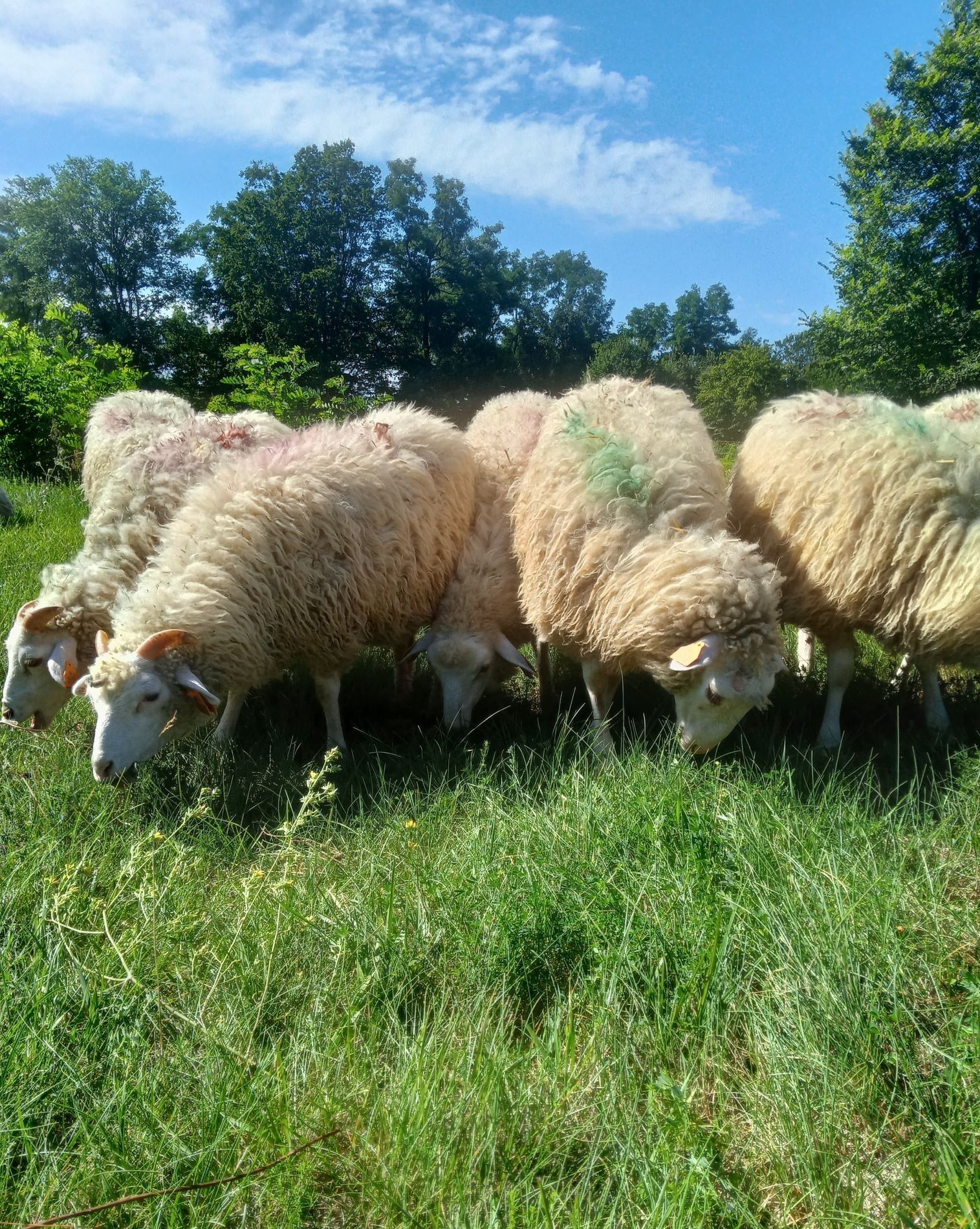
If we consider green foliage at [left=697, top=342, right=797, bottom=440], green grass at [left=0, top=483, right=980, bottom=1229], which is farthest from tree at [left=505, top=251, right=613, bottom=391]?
green grass at [left=0, top=483, right=980, bottom=1229]

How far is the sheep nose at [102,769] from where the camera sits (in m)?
3.51

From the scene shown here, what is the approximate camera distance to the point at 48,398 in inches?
384

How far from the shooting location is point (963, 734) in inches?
153

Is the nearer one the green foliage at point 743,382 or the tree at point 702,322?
the green foliage at point 743,382

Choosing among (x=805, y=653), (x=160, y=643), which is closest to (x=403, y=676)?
(x=160, y=643)

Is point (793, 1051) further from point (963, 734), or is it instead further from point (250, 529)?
point (250, 529)

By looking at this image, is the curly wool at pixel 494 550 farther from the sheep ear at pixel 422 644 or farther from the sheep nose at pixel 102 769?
the sheep nose at pixel 102 769

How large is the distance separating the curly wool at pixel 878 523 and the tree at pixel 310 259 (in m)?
24.5

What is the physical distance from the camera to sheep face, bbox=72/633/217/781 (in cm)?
358

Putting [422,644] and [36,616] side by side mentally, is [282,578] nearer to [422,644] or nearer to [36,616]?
[422,644]

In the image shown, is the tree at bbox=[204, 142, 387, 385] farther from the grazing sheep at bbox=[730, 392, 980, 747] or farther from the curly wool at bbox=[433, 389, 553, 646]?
the grazing sheep at bbox=[730, 392, 980, 747]

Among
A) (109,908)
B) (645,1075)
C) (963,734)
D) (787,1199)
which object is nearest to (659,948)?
(645,1075)

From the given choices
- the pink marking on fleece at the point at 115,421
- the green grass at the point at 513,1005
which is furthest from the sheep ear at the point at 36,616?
the pink marking on fleece at the point at 115,421

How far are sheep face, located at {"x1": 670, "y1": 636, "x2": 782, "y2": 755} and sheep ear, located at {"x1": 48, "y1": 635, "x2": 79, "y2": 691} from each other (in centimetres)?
329
